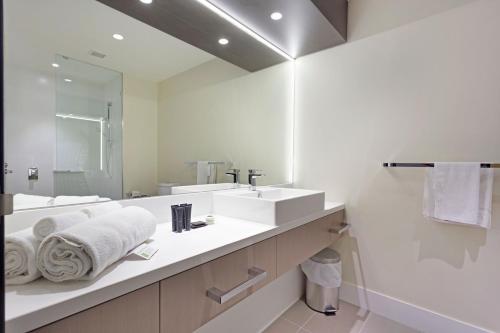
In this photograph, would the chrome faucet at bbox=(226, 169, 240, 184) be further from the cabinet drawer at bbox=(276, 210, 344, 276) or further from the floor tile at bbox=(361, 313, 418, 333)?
the floor tile at bbox=(361, 313, 418, 333)

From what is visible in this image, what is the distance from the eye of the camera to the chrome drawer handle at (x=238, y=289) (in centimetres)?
85

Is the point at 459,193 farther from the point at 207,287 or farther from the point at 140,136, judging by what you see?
the point at 140,136

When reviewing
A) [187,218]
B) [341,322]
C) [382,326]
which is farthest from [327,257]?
[187,218]

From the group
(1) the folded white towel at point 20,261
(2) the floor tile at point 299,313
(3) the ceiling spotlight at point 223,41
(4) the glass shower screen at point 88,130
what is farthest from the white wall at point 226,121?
(2) the floor tile at point 299,313

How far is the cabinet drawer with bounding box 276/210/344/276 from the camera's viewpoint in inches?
48.8

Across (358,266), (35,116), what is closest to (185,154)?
(35,116)

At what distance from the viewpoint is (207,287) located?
856 mm

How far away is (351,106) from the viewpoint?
183 cm

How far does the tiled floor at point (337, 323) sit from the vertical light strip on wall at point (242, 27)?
2.10 m

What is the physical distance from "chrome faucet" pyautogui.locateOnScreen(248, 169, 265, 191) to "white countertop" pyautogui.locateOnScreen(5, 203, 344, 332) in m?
0.70

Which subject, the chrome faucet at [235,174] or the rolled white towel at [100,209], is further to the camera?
the chrome faucet at [235,174]

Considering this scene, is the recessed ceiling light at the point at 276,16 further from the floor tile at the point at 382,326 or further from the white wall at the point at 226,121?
the floor tile at the point at 382,326

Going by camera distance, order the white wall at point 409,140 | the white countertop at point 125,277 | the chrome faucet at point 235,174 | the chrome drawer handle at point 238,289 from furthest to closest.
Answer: the chrome faucet at point 235,174 → the white wall at point 409,140 → the chrome drawer handle at point 238,289 → the white countertop at point 125,277

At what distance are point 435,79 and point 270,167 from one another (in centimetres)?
129
